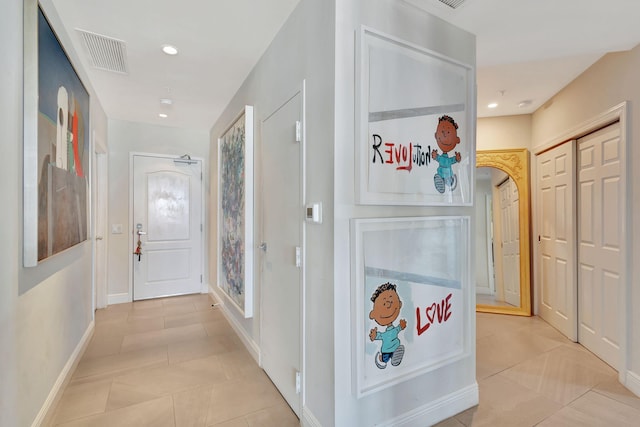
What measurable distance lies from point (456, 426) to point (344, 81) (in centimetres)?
208

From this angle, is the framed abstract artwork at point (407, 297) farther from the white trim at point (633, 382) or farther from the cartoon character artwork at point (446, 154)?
the white trim at point (633, 382)

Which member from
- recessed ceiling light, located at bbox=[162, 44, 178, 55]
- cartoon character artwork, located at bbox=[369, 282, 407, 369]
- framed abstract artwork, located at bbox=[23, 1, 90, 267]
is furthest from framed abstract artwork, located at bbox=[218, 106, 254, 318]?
cartoon character artwork, located at bbox=[369, 282, 407, 369]

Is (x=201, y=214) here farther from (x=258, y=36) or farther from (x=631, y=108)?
(x=631, y=108)

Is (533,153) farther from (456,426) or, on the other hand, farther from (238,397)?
(238,397)

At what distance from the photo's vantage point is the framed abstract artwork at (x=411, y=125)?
1530mm

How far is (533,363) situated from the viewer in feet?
8.28

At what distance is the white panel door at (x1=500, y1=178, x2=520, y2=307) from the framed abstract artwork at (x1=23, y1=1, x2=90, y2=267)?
441 centimetres

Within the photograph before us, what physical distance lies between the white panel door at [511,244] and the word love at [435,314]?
95.7 inches

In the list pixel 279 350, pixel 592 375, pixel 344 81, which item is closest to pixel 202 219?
pixel 279 350

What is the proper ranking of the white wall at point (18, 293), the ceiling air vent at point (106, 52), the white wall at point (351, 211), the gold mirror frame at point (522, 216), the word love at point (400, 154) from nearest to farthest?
the white wall at point (18, 293), the white wall at point (351, 211), the word love at point (400, 154), the ceiling air vent at point (106, 52), the gold mirror frame at point (522, 216)

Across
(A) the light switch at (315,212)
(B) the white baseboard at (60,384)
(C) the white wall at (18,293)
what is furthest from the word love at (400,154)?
(B) the white baseboard at (60,384)

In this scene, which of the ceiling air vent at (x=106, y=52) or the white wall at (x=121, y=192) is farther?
the white wall at (x=121, y=192)

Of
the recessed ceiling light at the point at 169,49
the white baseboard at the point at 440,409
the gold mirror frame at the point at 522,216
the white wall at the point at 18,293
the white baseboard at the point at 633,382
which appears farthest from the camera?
the gold mirror frame at the point at 522,216

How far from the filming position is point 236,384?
86.6 inches
